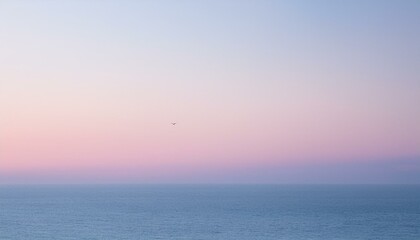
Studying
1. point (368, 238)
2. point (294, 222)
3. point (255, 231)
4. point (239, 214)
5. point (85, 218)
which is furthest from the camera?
point (239, 214)

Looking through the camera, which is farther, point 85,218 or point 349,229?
point 85,218

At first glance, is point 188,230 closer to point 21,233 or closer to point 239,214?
point 21,233

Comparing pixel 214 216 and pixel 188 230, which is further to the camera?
pixel 214 216

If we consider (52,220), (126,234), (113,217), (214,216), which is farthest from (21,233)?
(214,216)

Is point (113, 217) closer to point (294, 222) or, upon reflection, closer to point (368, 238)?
point (294, 222)

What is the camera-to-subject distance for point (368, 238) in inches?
2781

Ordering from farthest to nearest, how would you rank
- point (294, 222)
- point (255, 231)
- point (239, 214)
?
point (239, 214), point (294, 222), point (255, 231)

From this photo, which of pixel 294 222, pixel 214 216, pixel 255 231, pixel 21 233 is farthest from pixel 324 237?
pixel 21 233

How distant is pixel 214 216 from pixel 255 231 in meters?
25.5

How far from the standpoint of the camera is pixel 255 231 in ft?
251

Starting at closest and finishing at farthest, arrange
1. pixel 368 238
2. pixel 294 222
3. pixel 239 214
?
pixel 368 238
pixel 294 222
pixel 239 214

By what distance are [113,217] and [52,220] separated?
1205 centimetres

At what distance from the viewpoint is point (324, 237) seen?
7081cm

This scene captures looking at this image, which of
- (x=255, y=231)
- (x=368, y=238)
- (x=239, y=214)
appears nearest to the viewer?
(x=368, y=238)
